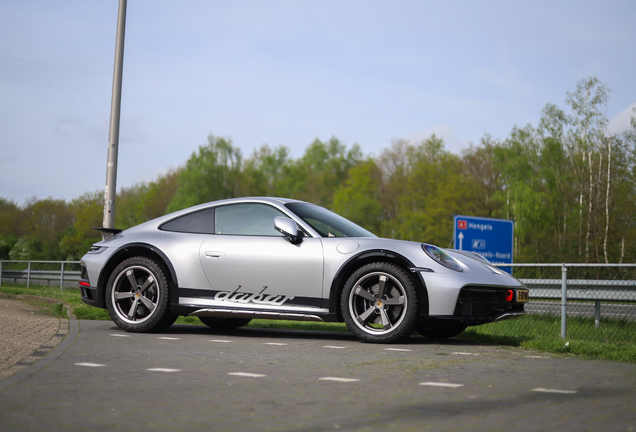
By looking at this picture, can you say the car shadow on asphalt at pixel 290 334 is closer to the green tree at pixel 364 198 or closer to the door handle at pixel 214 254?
the door handle at pixel 214 254

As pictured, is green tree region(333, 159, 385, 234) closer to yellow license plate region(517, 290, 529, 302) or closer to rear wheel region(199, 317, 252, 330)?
rear wheel region(199, 317, 252, 330)

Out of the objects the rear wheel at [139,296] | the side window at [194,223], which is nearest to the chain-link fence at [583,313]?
the side window at [194,223]

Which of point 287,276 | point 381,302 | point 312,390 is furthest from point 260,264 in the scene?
point 312,390

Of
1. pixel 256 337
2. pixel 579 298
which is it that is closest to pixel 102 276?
pixel 256 337

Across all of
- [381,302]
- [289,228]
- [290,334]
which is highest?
[289,228]

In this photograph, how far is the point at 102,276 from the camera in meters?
7.58

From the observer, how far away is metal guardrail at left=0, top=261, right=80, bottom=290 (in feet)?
63.1

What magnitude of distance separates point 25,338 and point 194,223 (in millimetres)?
2147

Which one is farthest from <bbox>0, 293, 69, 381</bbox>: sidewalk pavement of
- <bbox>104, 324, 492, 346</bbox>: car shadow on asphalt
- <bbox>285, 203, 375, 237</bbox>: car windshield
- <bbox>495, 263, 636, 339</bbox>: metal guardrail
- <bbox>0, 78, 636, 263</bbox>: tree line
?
<bbox>0, 78, 636, 263</bbox>: tree line

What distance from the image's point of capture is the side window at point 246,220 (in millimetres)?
7098

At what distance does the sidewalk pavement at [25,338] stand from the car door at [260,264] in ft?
5.70

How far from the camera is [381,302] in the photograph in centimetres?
639

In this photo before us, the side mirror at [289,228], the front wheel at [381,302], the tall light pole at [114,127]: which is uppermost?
the tall light pole at [114,127]

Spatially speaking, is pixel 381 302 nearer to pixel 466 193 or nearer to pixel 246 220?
pixel 246 220
